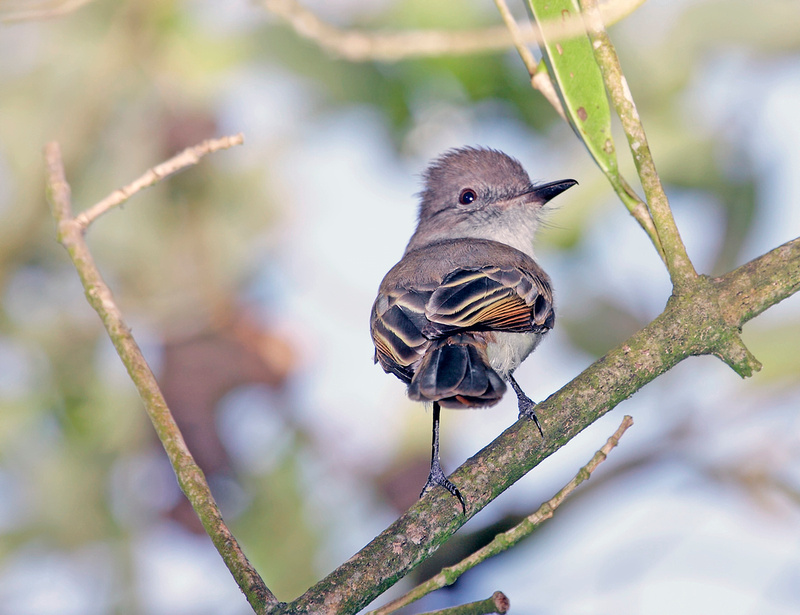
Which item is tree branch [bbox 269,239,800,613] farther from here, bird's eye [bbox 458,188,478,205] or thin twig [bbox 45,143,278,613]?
bird's eye [bbox 458,188,478,205]

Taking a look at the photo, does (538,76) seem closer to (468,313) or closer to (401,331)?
(468,313)

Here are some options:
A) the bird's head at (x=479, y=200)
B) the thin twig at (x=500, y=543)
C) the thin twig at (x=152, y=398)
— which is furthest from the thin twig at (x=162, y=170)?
the bird's head at (x=479, y=200)

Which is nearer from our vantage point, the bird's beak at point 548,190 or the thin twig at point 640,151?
the thin twig at point 640,151

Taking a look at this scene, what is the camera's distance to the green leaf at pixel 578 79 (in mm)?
2084

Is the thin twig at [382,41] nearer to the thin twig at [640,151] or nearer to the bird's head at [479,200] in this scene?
the thin twig at [640,151]

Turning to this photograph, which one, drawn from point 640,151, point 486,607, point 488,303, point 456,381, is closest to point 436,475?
point 456,381

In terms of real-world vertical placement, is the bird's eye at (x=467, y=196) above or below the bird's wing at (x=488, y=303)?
above

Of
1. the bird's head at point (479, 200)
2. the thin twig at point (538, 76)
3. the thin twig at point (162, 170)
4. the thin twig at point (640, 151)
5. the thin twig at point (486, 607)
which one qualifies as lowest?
the thin twig at point (486, 607)

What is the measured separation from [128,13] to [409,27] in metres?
1.15

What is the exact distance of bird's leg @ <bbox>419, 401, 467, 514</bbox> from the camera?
6.21 ft

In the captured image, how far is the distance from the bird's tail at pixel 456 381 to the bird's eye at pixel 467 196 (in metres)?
1.79

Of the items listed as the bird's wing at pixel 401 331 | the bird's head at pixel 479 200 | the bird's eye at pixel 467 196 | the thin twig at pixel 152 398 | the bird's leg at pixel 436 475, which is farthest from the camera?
the bird's eye at pixel 467 196

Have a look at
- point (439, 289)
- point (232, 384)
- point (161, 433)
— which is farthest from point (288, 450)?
point (161, 433)

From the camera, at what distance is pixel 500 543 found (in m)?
1.86
